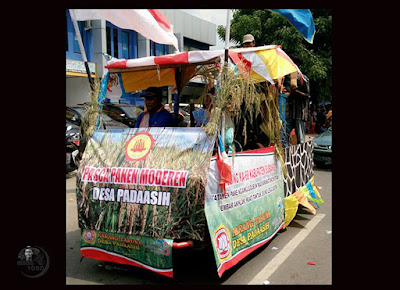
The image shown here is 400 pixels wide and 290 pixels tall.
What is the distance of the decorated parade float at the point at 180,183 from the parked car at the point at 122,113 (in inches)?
290

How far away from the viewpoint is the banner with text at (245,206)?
3650mm

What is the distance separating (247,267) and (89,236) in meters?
1.76

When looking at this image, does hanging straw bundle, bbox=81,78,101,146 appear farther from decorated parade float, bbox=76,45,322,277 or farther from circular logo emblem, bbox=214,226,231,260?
circular logo emblem, bbox=214,226,231,260

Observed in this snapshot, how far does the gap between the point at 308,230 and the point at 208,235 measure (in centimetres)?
249

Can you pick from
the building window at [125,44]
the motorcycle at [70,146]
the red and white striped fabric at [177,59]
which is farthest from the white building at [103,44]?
the red and white striped fabric at [177,59]

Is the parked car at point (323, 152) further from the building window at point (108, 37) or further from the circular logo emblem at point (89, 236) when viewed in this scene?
the building window at point (108, 37)

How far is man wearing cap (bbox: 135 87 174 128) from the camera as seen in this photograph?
496cm

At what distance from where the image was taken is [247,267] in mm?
4223

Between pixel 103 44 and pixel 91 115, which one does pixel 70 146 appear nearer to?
pixel 91 115

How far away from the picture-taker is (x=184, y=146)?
3850mm

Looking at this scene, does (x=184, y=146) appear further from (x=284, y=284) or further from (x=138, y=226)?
(x=284, y=284)

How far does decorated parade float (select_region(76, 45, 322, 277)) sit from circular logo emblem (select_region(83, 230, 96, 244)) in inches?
0.4

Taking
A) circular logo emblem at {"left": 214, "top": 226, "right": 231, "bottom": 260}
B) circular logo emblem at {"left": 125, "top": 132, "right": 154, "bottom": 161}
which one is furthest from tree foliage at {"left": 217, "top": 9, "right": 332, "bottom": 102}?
circular logo emblem at {"left": 214, "top": 226, "right": 231, "bottom": 260}

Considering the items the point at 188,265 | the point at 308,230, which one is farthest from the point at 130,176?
the point at 308,230
